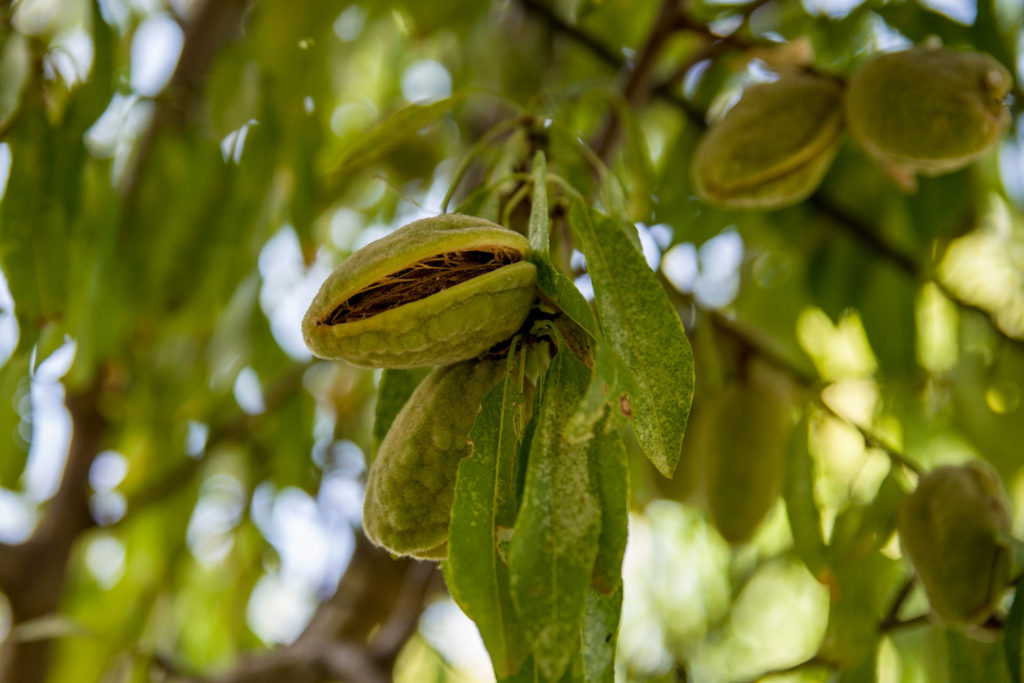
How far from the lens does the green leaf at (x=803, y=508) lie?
1.10 m

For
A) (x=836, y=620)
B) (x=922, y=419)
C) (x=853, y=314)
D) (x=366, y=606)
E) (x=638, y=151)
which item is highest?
(x=638, y=151)

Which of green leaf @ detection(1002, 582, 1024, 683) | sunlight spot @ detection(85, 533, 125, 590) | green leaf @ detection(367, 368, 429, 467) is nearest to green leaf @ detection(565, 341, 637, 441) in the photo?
green leaf @ detection(367, 368, 429, 467)

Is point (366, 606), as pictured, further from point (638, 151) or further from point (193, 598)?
point (638, 151)

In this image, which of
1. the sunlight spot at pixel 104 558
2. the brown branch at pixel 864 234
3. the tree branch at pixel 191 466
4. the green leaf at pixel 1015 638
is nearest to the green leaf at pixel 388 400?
the green leaf at pixel 1015 638

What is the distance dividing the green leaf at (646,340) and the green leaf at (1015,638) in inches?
19.8

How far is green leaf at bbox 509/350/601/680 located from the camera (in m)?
0.55

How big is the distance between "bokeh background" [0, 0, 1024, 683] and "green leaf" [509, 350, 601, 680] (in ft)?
1.04

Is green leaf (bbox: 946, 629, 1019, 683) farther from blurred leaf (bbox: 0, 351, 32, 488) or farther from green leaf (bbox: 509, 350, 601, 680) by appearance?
blurred leaf (bbox: 0, 351, 32, 488)

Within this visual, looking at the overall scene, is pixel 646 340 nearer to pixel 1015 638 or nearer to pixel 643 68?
pixel 1015 638

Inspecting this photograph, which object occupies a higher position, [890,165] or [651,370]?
[651,370]

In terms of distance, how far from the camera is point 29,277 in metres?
1.04

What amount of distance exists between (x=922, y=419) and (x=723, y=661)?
2.75 ft

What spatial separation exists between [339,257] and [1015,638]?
1556mm

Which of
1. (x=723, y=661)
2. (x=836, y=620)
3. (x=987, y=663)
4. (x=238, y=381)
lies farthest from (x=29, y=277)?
(x=723, y=661)
